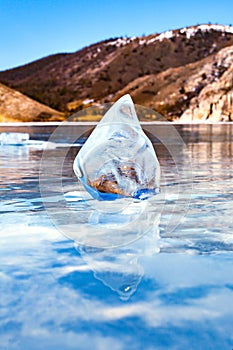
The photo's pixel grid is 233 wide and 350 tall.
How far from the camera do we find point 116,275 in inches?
107

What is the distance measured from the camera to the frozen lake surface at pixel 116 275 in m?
2.04

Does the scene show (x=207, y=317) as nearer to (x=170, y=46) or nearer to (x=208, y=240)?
(x=208, y=240)

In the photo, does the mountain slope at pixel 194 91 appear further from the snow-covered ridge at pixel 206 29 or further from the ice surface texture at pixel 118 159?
the ice surface texture at pixel 118 159

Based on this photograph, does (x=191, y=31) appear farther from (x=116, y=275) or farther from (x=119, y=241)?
(x=116, y=275)

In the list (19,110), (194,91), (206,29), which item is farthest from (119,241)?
(206,29)

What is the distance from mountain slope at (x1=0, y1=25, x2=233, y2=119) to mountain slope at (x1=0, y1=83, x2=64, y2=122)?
16.1 m

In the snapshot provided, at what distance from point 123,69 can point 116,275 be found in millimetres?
118433

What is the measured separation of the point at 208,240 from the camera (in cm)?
345

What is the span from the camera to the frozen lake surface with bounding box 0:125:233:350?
2.04 metres


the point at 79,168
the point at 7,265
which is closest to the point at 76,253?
the point at 7,265

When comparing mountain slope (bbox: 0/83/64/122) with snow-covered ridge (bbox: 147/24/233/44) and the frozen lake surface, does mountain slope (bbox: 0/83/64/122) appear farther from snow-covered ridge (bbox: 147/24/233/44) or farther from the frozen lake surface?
the frozen lake surface

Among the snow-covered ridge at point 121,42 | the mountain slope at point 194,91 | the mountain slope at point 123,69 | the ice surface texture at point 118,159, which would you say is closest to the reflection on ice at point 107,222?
the ice surface texture at point 118,159

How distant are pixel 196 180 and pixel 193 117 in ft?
185

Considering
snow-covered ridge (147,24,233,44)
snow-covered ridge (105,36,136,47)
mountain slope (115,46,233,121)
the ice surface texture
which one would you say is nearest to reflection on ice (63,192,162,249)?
the ice surface texture
